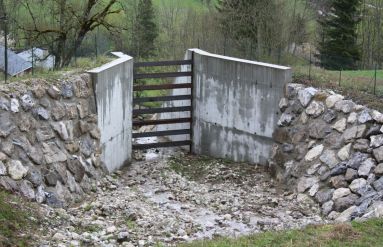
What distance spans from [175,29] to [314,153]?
2146 centimetres

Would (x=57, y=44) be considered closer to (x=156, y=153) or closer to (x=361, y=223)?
(x=156, y=153)

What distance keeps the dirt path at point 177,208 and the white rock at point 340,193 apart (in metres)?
0.47

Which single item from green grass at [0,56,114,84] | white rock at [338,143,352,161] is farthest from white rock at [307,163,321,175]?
green grass at [0,56,114,84]

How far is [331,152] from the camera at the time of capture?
11734 mm

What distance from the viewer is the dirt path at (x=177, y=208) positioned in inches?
352

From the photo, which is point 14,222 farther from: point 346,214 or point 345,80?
point 345,80

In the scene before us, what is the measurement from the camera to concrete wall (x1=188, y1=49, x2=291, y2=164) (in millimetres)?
13688

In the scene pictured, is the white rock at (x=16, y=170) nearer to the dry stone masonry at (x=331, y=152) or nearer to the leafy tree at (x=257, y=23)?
the dry stone masonry at (x=331, y=152)

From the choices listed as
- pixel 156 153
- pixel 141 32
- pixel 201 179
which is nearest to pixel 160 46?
pixel 141 32

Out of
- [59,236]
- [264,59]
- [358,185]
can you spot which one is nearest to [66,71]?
[59,236]

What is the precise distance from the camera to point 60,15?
65.1ft

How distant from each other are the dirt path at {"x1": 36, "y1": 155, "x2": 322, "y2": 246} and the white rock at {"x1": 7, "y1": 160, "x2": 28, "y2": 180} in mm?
747

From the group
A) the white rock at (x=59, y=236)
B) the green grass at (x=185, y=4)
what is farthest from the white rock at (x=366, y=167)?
the green grass at (x=185, y=4)

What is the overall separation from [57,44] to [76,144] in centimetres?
811
